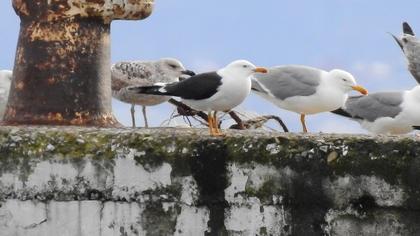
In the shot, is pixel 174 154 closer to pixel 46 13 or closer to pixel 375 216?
pixel 375 216

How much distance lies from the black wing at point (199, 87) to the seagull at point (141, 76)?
187 inches

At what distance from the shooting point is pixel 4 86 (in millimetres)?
11867

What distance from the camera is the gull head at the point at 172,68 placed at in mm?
12588

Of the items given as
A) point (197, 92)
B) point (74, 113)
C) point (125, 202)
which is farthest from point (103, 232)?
point (74, 113)

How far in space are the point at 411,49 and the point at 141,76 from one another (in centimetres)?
281

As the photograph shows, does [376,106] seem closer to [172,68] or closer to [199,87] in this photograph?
[172,68]

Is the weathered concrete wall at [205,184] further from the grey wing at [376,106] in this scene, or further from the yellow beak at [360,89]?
the grey wing at [376,106]

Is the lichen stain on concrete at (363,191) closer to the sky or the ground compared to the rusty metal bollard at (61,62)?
closer to the ground

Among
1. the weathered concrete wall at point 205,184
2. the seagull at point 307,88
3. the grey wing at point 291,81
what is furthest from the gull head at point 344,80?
the weathered concrete wall at point 205,184

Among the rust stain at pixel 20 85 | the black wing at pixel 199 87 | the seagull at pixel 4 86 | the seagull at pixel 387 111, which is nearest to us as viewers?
the black wing at pixel 199 87

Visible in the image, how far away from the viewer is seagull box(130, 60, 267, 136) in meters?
7.42

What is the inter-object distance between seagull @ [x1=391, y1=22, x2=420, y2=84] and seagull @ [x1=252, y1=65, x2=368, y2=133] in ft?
8.90

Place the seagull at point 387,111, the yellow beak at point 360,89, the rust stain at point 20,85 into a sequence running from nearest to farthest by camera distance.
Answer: the rust stain at point 20,85
the yellow beak at point 360,89
the seagull at point 387,111

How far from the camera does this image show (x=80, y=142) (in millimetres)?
6828
